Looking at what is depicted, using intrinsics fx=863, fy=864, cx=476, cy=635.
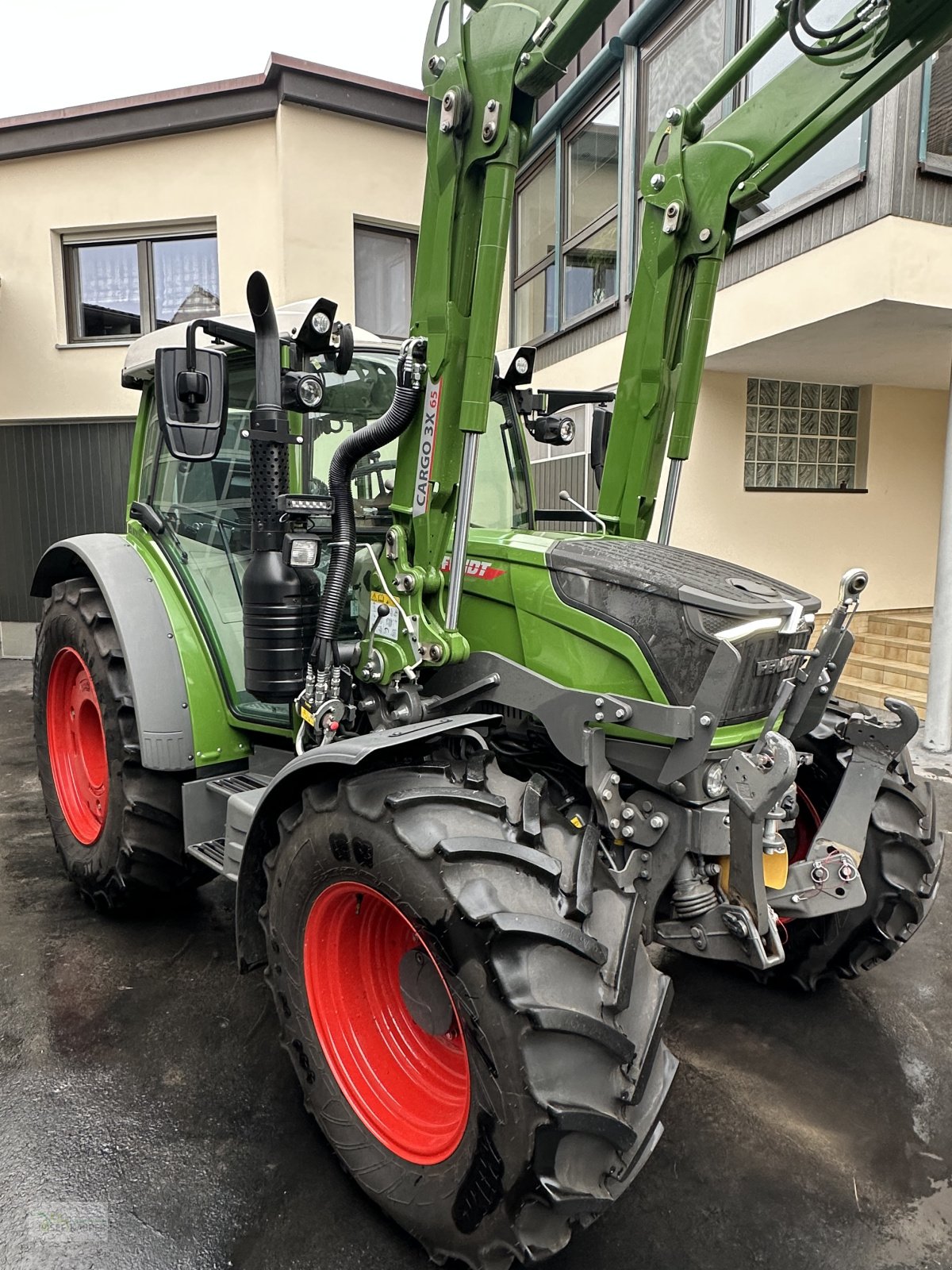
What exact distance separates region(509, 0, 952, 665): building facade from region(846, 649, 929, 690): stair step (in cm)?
9

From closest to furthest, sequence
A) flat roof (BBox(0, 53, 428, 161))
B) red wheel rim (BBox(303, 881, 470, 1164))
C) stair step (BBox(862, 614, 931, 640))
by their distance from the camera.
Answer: red wheel rim (BBox(303, 881, 470, 1164)) < stair step (BBox(862, 614, 931, 640)) < flat roof (BBox(0, 53, 428, 161))

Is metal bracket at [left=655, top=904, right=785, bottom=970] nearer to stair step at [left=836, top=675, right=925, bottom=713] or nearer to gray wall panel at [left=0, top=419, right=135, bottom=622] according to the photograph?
stair step at [left=836, top=675, right=925, bottom=713]

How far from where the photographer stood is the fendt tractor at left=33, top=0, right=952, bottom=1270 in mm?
1759

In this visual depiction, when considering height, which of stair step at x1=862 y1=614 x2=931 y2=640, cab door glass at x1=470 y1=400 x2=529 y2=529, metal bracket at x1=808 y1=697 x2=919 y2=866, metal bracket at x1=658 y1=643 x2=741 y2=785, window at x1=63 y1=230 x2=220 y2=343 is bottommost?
stair step at x1=862 y1=614 x2=931 y2=640

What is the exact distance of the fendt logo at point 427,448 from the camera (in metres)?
2.27

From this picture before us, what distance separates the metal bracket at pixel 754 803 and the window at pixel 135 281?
8427 millimetres

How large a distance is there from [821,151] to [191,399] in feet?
16.9

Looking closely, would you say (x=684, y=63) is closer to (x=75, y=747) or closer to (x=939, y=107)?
(x=939, y=107)

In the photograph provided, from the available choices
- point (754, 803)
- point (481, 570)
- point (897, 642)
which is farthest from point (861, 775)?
point (897, 642)

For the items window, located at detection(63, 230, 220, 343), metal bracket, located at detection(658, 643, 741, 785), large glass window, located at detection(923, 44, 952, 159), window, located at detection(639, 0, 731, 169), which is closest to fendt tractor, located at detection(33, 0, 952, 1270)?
metal bracket, located at detection(658, 643, 741, 785)

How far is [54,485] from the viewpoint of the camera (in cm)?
920

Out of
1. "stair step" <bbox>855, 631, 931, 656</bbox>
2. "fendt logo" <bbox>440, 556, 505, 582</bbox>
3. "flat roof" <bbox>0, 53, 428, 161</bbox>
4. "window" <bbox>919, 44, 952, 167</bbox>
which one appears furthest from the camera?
"flat roof" <bbox>0, 53, 428, 161</bbox>

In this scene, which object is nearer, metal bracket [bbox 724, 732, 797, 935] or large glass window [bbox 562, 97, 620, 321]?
metal bracket [bbox 724, 732, 797, 935]

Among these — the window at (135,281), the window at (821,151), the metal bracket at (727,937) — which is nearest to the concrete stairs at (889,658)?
the window at (821,151)
